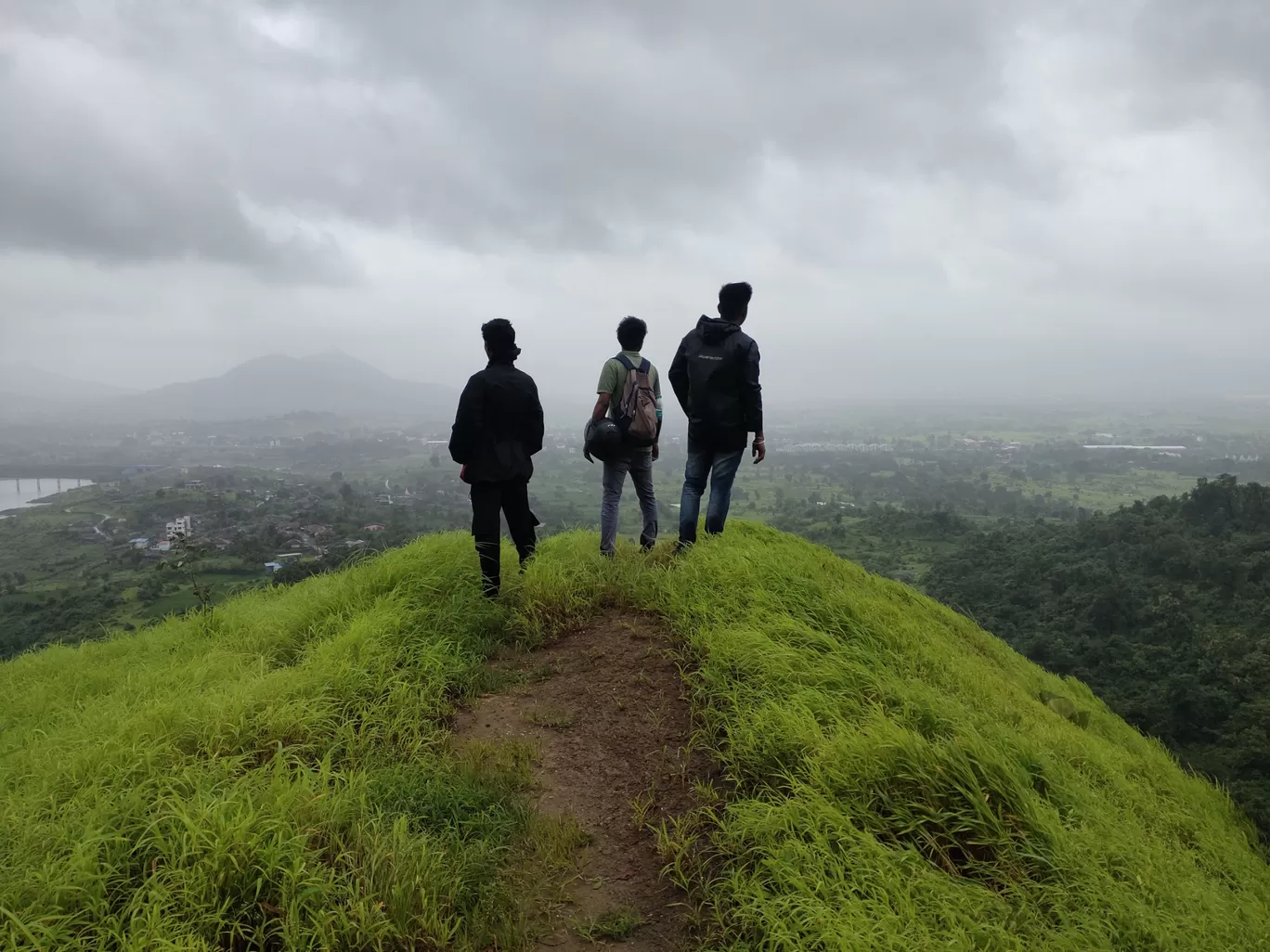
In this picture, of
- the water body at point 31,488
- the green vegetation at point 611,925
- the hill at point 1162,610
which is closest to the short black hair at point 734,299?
the green vegetation at point 611,925

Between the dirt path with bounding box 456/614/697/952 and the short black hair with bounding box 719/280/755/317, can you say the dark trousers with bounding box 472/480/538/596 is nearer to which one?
the dirt path with bounding box 456/614/697/952

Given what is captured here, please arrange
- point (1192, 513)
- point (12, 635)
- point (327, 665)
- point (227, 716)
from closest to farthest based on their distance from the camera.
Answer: point (227, 716) → point (327, 665) → point (12, 635) → point (1192, 513)

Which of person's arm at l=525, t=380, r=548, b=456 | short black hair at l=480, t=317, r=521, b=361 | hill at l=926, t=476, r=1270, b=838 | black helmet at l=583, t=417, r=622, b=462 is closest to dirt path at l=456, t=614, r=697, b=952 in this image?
black helmet at l=583, t=417, r=622, b=462

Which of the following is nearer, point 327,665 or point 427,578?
point 327,665

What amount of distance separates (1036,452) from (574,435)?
223ft

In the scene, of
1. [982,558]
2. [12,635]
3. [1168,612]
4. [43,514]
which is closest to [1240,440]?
[982,558]

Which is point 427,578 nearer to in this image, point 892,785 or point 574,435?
point 892,785

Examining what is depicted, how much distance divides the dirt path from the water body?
73.3 metres

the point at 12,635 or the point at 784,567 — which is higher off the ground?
the point at 784,567

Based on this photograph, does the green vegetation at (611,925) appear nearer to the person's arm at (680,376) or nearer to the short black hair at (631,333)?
the person's arm at (680,376)

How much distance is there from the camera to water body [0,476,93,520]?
57031 millimetres

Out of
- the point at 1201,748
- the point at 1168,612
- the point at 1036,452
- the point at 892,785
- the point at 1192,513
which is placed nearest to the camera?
the point at 892,785

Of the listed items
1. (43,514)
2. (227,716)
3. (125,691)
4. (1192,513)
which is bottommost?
(43,514)

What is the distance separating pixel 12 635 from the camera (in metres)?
14.9
